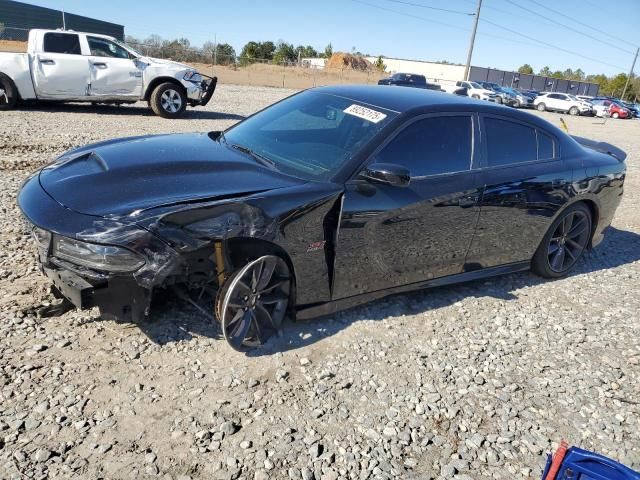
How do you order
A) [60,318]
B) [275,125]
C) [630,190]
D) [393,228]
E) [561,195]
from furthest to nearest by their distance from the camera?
[630,190], [561,195], [275,125], [393,228], [60,318]

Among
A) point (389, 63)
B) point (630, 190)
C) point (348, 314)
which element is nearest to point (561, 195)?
point (348, 314)

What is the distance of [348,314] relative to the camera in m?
3.68

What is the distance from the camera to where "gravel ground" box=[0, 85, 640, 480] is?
7.67 ft

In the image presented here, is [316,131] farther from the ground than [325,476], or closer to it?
farther from the ground

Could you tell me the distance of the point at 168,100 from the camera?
1168cm

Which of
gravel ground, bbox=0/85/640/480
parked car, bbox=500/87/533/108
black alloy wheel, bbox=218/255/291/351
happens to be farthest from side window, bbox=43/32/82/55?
parked car, bbox=500/87/533/108

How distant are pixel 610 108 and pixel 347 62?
42.9m

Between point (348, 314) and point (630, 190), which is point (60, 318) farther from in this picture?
point (630, 190)

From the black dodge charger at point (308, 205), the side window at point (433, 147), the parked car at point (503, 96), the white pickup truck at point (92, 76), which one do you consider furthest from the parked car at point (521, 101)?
the side window at point (433, 147)

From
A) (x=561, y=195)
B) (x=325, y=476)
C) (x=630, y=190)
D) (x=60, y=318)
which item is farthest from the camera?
(x=630, y=190)

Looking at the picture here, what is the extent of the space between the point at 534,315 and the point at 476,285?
59cm

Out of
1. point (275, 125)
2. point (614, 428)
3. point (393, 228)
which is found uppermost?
point (275, 125)

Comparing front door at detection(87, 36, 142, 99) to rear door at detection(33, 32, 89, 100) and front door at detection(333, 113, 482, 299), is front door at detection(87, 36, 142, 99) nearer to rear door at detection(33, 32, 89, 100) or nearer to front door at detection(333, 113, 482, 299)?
rear door at detection(33, 32, 89, 100)

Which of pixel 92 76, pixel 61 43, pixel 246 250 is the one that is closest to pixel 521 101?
pixel 92 76
